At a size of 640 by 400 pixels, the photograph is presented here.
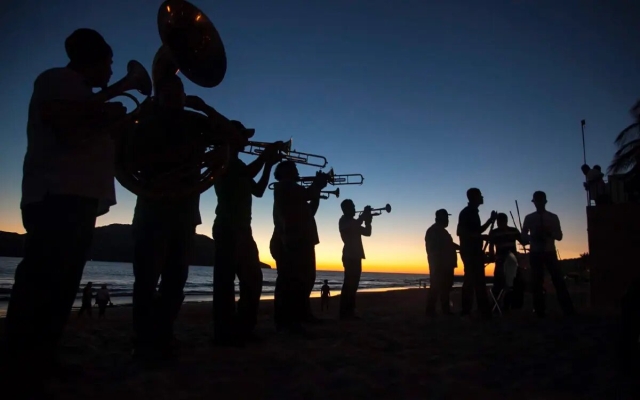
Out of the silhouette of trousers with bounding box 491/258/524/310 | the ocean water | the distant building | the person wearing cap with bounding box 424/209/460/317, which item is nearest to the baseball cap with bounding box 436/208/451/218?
the person wearing cap with bounding box 424/209/460/317

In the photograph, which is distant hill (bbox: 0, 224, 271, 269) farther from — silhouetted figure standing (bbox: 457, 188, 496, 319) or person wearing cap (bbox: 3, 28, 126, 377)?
person wearing cap (bbox: 3, 28, 126, 377)

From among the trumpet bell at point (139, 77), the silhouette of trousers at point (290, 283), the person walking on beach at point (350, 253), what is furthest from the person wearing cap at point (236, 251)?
the person walking on beach at point (350, 253)

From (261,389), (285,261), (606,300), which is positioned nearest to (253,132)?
(285,261)

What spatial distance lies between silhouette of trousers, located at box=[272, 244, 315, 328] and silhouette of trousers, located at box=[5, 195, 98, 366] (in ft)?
8.92

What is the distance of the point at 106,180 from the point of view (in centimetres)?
266

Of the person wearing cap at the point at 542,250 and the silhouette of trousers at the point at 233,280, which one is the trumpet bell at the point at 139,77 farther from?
the person wearing cap at the point at 542,250

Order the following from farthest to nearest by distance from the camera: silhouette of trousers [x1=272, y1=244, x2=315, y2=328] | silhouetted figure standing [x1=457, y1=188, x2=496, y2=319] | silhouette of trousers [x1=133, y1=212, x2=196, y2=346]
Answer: silhouetted figure standing [x1=457, y1=188, x2=496, y2=319], silhouette of trousers [x1=272, y1=244, x2=315, y2=328], silhouette of trousers [x1=133, y1=212, x2=196, y2=346]

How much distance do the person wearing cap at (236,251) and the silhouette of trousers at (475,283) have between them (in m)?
3.85

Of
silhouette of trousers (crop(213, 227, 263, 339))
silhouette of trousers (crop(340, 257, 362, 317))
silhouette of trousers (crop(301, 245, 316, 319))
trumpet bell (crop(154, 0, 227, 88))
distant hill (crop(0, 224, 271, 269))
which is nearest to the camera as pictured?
trumpet bell (crop(154, 0, 227, 88))

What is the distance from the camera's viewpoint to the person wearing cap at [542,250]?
21.0 feet

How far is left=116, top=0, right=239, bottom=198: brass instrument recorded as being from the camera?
3191 millimetres

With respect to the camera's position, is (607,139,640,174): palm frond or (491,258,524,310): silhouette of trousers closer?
(491,258,524,310): silhouette of trousers

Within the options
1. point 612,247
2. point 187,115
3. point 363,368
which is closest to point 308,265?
point 363,368

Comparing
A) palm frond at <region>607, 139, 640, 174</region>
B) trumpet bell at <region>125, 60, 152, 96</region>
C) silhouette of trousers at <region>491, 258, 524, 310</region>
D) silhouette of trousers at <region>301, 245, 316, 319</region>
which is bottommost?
silhouette of trousers at <region>491, 258, 524, 310</region>
